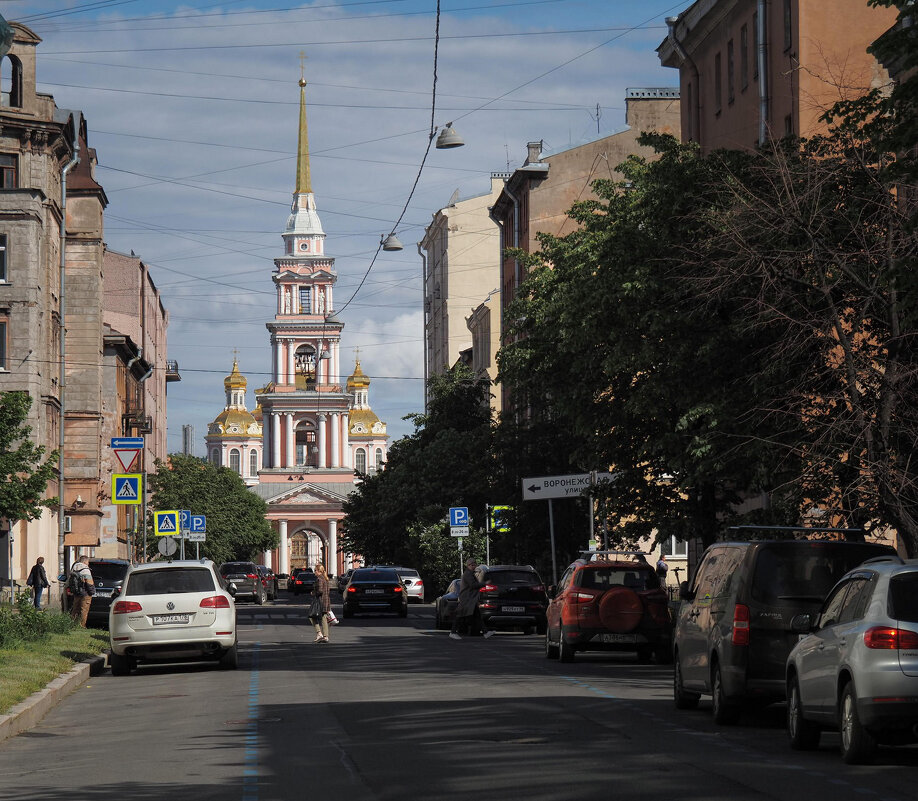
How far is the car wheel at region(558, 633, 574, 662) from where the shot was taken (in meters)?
25.6

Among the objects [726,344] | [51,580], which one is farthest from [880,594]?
[51,580]

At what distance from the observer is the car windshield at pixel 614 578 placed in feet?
85.3

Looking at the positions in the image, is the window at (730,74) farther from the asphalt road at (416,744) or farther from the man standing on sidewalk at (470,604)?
the asphalt road at (416,744)

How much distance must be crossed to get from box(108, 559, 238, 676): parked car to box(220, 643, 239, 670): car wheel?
0.02 metres

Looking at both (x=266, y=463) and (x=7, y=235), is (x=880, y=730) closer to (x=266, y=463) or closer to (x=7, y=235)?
(x=7, y=235)

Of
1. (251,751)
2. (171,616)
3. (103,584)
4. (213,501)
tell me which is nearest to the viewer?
(251,751)

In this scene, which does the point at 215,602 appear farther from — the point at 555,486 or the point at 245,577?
the point at 245,577

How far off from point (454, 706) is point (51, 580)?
44.1 metres

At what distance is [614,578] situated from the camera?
26.2 meters

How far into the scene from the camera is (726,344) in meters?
25.9

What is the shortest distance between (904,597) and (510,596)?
2391 cm

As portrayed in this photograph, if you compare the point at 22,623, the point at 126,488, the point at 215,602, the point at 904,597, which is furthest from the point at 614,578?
the point at 126,488

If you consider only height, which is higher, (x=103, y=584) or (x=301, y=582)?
(x=103, y=584)

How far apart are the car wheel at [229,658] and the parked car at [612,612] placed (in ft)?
15.6
